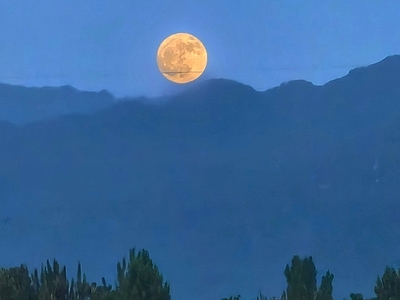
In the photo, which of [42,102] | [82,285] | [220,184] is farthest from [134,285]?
[42,102]

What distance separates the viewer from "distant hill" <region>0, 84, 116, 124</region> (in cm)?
766

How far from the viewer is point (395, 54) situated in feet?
24.1

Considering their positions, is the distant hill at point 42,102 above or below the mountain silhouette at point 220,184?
above

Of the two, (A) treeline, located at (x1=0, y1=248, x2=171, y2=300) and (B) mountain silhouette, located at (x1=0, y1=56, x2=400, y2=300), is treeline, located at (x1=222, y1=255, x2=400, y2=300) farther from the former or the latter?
Result: (A) treeline, located at (x1=0, y1=248, x2=171, y2=300)

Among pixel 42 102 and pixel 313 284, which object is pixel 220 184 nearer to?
pixel 313 284

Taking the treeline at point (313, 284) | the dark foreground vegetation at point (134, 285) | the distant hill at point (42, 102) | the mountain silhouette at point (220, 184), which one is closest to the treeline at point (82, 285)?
the dark foreground vegetation at point (134, 285)

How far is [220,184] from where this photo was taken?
7.46m

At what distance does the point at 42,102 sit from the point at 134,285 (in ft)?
9.61

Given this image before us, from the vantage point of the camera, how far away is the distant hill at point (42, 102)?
302 inches

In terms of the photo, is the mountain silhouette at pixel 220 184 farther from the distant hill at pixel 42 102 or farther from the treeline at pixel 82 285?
the treeline at pixel 82 285

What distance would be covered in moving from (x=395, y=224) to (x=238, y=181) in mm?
1979

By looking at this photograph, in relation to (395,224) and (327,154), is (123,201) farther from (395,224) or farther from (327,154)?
(395,224)

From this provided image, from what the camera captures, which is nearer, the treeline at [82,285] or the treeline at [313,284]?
the treeline at [82,285]

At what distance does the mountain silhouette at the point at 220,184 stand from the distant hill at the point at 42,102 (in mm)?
111
